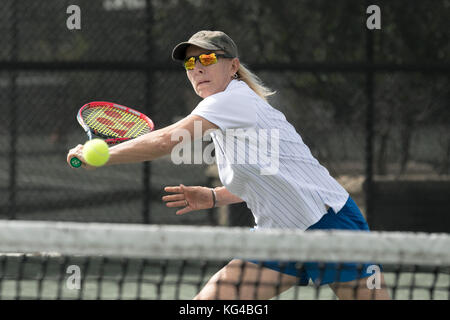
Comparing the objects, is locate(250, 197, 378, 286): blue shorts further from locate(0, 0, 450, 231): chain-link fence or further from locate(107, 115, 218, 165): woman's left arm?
locate(0, 0, 450, 231): chain-link fence

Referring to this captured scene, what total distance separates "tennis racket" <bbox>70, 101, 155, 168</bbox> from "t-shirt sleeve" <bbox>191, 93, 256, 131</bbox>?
610 millimetres

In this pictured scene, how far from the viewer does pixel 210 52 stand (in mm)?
2564

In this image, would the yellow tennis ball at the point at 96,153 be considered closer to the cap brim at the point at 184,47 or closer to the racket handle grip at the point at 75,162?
the racket handle grip at the point at 75,162

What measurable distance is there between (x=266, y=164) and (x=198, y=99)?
9.49 feet

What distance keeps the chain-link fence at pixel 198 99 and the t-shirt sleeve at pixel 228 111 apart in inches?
110

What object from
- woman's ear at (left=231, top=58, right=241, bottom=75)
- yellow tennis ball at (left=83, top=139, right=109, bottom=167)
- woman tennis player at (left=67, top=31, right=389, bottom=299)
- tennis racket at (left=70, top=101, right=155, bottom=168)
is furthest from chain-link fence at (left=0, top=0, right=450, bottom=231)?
yellow tennis ball at (left=83, top=139, right=109, bottom=167)

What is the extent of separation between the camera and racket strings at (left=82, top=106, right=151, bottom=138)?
2.99 metres

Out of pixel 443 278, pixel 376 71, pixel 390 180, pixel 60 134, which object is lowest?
pixel 443 278

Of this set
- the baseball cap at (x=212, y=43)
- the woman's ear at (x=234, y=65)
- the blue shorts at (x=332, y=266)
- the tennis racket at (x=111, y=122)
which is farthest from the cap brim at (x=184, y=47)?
the blue shorts at (x=332, y=266)

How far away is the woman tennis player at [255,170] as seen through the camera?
7.75 ft

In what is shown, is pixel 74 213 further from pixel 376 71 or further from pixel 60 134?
pixel 376 71

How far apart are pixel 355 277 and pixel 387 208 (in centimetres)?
293

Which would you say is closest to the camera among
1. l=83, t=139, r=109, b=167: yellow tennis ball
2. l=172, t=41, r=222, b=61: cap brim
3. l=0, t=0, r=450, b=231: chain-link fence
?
l=83, t=139, r=109, b=167: yellow tennis ball

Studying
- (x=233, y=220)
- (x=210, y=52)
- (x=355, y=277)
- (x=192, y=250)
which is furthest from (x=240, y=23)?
(x=192, y=250)
